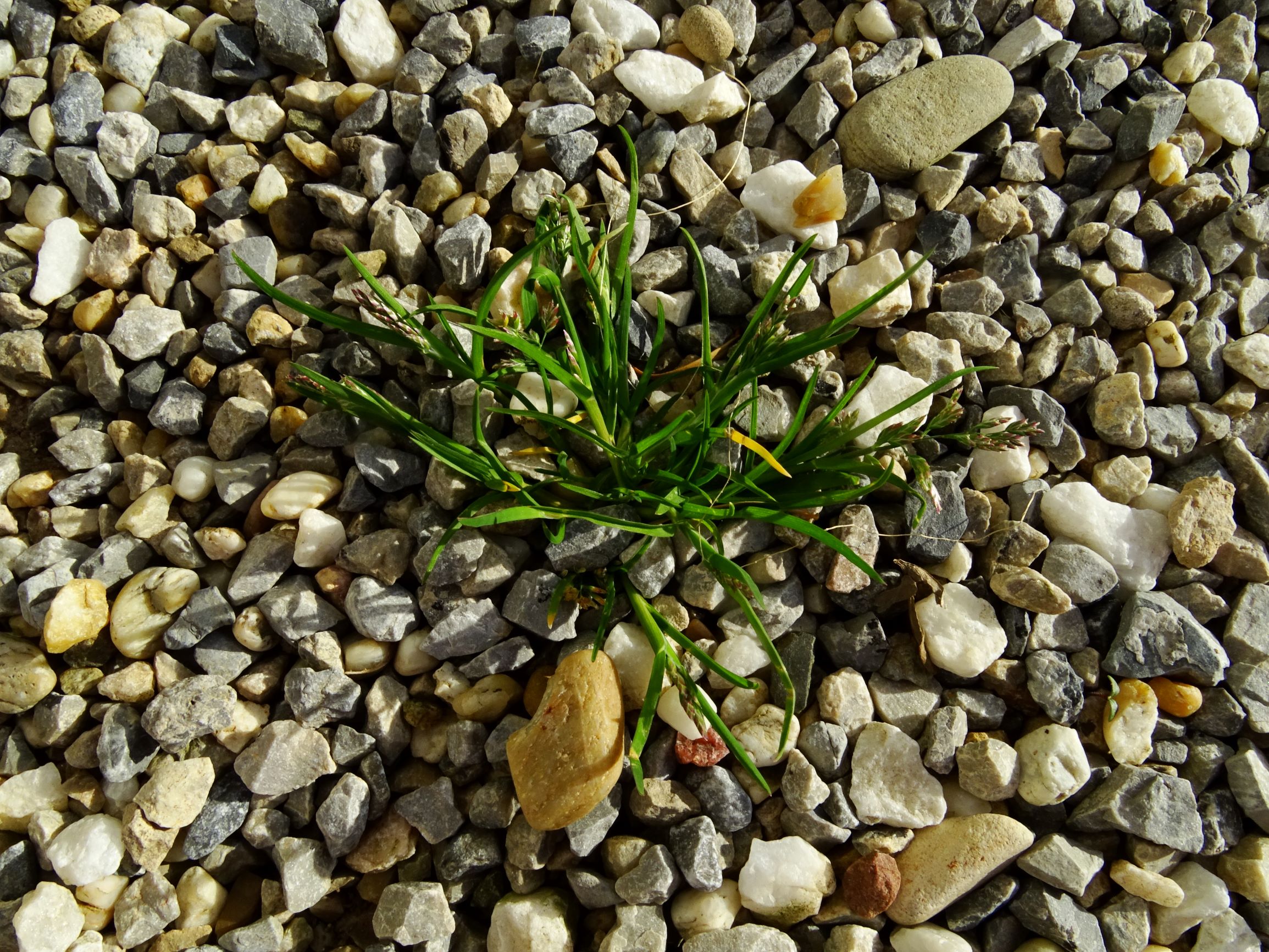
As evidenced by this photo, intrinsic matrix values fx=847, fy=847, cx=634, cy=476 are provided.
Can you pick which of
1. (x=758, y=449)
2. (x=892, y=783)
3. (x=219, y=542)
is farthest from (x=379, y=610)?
(x=892, y=783)

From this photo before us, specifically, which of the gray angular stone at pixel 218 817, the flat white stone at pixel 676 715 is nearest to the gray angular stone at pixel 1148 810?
the flat white stone at pixel 676 715

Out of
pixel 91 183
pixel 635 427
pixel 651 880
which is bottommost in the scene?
pixel 651 880

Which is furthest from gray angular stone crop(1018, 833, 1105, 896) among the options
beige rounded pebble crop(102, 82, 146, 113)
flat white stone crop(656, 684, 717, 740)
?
beige rounded pebble crop(102, 82, 146, 113)

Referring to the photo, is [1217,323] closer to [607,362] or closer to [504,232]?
[607,362]

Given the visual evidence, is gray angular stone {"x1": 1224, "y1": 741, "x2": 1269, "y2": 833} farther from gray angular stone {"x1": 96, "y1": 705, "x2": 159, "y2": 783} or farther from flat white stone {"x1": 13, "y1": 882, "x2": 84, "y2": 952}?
flat white stone {"x1": 13, "y1": 882, "x2": 84, "y2": 952}

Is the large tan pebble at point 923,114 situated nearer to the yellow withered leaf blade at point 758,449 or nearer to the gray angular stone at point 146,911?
the yellow withered leaf blade at point 758,449

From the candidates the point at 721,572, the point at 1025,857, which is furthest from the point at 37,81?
the point at 1025,857

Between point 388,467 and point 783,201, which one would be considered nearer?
point 388,467

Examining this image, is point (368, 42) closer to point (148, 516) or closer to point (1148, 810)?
point (148, 516)
